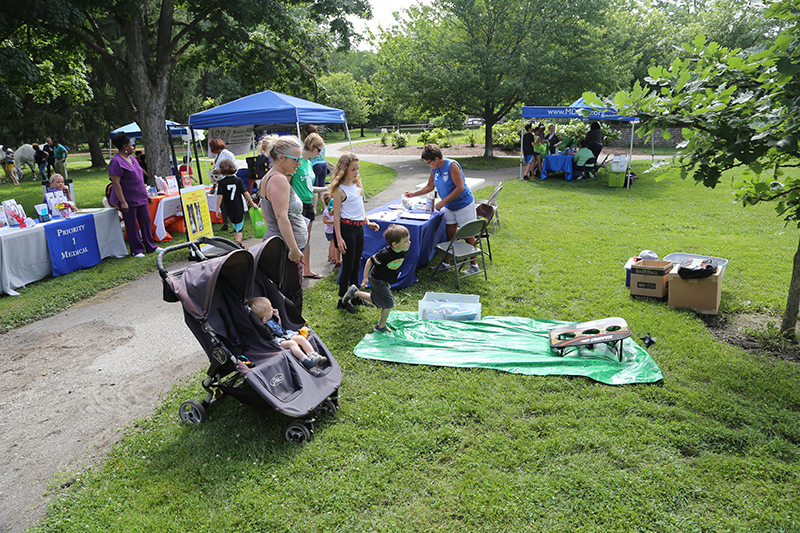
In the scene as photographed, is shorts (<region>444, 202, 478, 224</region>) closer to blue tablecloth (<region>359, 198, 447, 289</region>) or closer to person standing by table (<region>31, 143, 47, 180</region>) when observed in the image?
blue tablecloth (<region>359, 198, 447, 289</region>)

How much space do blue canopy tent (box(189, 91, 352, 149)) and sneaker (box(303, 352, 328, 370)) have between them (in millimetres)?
8391

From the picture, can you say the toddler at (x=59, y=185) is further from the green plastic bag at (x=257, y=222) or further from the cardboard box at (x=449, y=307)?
the cardboard box at (x=449, y=307)

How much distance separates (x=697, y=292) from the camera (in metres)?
5.55

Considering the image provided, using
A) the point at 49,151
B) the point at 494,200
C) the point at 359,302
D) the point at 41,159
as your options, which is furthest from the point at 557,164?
Result: the point at 41,159

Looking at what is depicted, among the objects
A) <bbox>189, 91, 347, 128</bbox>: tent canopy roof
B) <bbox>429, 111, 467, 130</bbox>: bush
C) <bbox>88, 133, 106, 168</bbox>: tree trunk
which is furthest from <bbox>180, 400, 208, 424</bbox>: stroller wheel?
<bbox>88, 133, 106, 168</bbox>: tree trunk

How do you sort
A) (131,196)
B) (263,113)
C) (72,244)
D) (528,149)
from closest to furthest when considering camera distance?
1. (72,244)
2. (131,196)
3. (263,113)
4. (528,149)

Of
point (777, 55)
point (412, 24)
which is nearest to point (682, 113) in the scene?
point (777, 55)

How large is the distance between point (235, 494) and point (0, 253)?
19.4 feet

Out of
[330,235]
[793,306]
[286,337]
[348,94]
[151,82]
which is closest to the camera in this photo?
[286,337]

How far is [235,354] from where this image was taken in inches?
144

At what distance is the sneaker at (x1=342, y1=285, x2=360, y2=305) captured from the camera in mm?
5430

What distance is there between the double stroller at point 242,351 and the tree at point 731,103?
3.07 metres

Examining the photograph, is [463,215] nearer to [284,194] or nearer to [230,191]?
[284,194]

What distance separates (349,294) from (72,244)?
5177 mm
